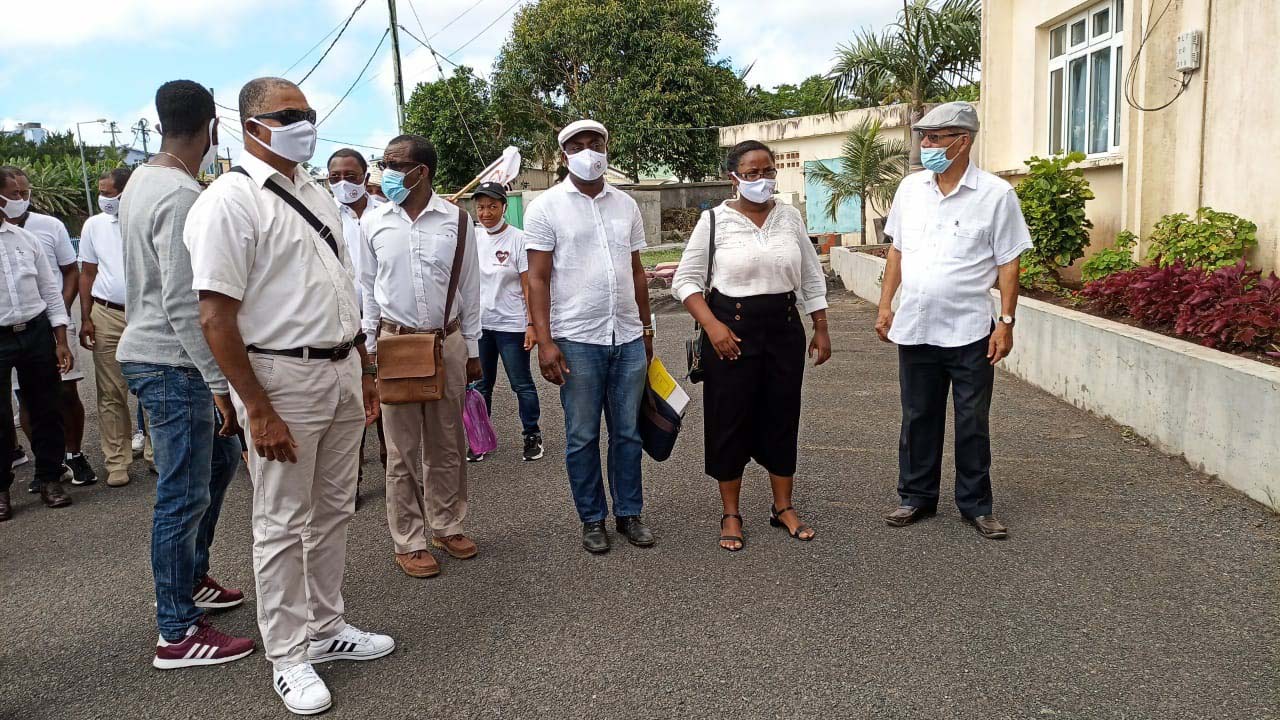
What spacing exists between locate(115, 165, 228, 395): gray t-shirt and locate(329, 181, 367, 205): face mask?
8.00 feet

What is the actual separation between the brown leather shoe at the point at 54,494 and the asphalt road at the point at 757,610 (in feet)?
0.34

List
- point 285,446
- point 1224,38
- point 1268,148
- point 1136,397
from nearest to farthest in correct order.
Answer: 1. point 285,446
2. point 1136,397
3. point 1268,148
4. point 1224,38

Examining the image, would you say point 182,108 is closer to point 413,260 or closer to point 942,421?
point 413,260

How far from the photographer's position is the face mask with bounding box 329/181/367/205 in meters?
6.02

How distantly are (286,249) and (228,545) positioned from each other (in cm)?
241

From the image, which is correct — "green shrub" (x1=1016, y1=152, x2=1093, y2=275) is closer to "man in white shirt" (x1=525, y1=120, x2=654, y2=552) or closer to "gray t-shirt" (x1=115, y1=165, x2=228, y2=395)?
"man in white shirt" (x1=525, y1=120, x2=654, y2=552)

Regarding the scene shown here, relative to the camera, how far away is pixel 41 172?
49.7 meters

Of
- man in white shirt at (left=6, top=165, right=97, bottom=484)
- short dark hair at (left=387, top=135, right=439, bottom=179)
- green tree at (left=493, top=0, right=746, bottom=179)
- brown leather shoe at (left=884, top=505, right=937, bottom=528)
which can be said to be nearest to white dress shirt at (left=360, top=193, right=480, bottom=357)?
short dark hair at (left=387, top=135, right=439, bottom=179)

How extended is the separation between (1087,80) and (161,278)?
10.0 m

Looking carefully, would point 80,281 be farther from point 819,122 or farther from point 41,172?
point 41,172

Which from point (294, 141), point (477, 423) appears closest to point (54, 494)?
point (477, 423)

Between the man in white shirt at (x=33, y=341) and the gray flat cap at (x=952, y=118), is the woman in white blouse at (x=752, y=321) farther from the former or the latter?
the man in white shirt at (x=33, y=341)

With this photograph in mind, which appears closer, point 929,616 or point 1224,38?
point 929,616

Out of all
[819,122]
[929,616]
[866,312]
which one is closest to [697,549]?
[929,616]
